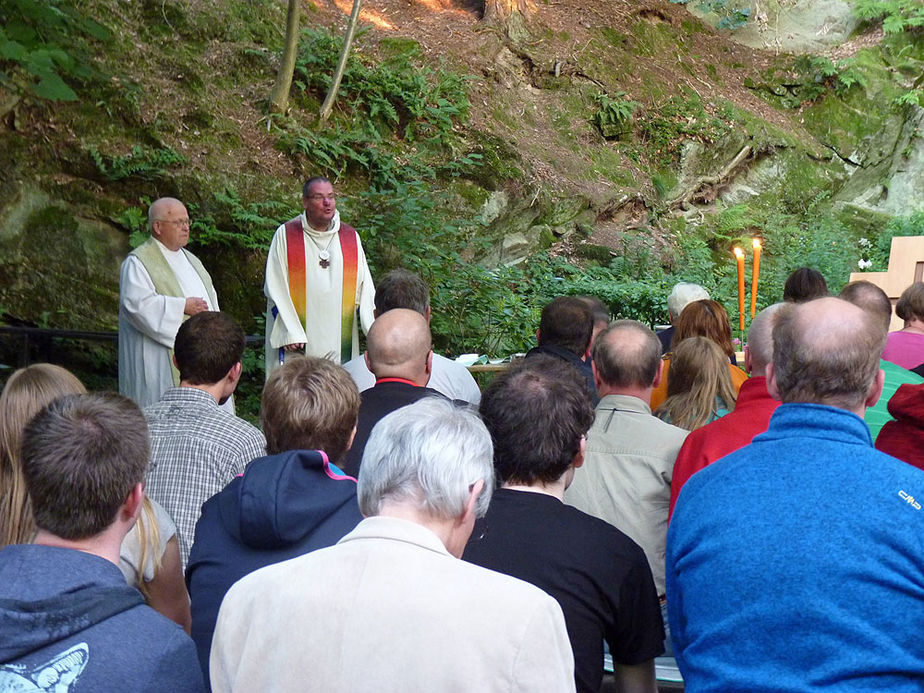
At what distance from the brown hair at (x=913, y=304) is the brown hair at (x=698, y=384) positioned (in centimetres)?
139

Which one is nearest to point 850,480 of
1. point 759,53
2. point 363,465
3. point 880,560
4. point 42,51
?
point 880,560

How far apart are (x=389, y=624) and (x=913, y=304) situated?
159 inches

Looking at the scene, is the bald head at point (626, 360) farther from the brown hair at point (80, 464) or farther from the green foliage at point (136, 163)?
the green foliage at point (136, 163)

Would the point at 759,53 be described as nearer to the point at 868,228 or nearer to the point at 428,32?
the point at 868,228

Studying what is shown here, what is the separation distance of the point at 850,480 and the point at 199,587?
60.8 inches

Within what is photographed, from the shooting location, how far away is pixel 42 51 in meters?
5.52

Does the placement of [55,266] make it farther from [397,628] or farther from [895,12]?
A: [895,12]

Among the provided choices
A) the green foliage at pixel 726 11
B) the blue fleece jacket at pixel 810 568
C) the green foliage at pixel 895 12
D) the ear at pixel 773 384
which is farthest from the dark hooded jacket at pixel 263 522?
the green foliage at pixel 895 12

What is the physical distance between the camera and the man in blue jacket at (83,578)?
172 cm

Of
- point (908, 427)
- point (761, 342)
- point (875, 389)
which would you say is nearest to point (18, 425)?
point (875, 389)

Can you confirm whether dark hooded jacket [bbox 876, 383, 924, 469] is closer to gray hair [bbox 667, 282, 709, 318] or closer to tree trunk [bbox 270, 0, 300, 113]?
gray hair [bbox 667, 282, 709, 318]

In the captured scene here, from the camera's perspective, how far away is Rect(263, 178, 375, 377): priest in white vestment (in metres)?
6.98

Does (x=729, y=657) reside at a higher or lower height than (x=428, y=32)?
lower

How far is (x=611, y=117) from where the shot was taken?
46.4 ft
